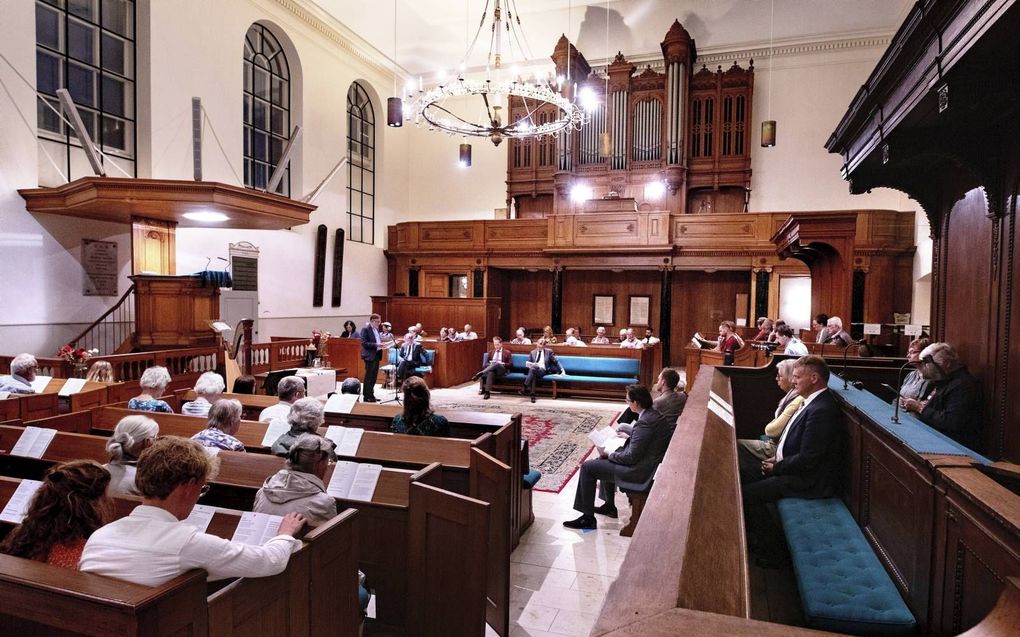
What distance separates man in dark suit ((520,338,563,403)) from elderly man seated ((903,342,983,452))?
600cm

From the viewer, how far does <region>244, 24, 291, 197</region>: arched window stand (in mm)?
11461

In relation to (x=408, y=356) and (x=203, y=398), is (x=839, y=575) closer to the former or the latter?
(x=203, y=398)

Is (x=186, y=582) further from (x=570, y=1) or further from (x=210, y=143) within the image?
(x=570, y=1)

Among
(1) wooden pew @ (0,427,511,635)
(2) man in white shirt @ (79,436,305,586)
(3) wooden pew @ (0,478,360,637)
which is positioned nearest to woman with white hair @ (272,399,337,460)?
(1) wooden pew @ (0,427,511,635)

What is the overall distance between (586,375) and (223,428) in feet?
22.7

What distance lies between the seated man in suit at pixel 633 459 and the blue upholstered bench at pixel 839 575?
946 millimetres

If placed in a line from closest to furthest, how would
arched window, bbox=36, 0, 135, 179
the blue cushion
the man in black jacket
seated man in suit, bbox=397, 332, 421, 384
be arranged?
the man in black jacket < the blue cushion < arched window, bbox=36, 0, 135, 179 < seated man in suit, bbox=397, 332, 421, 384

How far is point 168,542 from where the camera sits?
1515 millimetres

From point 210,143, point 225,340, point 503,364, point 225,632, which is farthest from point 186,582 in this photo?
point 210,143

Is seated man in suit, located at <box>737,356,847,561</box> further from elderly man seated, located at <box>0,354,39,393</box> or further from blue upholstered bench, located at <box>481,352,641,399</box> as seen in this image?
A: blue upholstered bench, located at <box>481,352,641,399</box>

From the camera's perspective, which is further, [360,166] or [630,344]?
[360,166]

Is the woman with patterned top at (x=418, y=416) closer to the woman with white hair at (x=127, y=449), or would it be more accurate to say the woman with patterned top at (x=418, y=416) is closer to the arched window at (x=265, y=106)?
the woman with white hair at (x=127, y=449)

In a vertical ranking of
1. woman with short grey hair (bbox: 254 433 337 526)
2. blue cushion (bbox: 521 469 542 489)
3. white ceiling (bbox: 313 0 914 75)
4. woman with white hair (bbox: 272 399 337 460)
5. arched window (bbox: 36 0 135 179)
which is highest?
white ceiling (bbox: 313 0 914 75)

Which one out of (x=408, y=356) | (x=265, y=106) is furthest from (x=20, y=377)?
(x=265, y=106)
